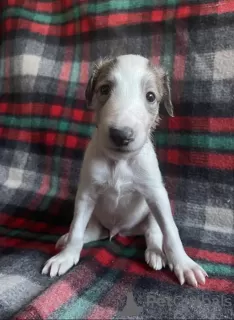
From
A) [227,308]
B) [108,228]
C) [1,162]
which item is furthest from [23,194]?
[227,308]

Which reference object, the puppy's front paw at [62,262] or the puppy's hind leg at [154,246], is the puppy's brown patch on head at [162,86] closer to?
the puppy's hind leg at [154,246]

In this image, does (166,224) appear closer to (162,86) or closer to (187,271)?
(187,271)

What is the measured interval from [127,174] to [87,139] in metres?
0.72

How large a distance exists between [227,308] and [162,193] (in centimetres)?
53

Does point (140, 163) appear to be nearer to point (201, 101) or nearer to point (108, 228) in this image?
point (108, 228)

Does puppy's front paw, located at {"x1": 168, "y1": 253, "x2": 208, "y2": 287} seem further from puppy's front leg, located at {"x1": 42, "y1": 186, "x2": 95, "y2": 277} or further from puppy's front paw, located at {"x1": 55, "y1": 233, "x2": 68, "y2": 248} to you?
puppy's front paw, located at {"x1": 55, "y1": 233, "x2": 68, "y2": 248}

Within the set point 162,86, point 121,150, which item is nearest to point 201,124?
point 162,86

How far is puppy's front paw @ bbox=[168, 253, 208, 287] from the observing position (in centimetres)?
167

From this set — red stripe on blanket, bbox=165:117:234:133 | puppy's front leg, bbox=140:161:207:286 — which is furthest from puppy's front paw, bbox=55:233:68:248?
red stripe on blanket, bbox=165:117:234:133

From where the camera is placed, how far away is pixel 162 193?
180cm

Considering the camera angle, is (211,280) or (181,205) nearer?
(211,280)

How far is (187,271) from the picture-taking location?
169cm

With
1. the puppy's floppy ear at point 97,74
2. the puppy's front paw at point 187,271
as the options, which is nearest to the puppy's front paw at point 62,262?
the puppy's front paw at point 187,271

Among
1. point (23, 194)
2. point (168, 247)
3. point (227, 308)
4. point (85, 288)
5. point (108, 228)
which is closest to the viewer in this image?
point (227, 308)
